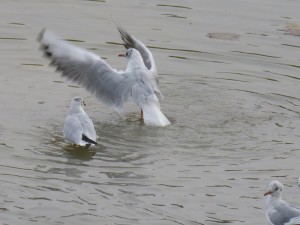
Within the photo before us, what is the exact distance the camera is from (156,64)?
14.6m

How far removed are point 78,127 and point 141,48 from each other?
2762mm

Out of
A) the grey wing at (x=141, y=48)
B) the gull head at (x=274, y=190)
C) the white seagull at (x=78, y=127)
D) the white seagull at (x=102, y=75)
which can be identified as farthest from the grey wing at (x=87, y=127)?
the gull head at (x=274, y=190)

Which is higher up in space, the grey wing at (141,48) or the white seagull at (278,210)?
the grey wing at (141,48)

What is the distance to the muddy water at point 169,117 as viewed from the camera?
32.1 ft

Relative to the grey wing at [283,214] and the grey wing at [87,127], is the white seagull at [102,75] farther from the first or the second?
the grey wing at [283,214]

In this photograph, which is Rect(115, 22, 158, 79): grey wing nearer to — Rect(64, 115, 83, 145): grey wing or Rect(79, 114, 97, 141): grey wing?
Rect(79, 114, 97, 141): grey wing

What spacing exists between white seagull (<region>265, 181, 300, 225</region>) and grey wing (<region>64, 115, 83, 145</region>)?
280 cm

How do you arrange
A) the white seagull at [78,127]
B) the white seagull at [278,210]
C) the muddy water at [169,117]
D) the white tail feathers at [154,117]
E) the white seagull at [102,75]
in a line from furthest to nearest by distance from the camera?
the white seagull at [102,75] < the white tail feathers at [154,117] < the white seagull at [78,127] < the muddy water at [169,117] < the white seagull at [278,210]

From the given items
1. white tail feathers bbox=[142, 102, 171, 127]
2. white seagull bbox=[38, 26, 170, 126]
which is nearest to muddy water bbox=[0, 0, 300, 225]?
white tail feathers bbox=[142, 102, 171, 127]

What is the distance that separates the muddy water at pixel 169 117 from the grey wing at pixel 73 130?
0.15 meters

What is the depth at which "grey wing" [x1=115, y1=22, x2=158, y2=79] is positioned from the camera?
527 inches

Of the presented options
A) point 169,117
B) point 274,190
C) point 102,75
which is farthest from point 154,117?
point 274,190

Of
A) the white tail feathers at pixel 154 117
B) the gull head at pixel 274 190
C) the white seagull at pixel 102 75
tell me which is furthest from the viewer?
the white seagull at pixel 102 75

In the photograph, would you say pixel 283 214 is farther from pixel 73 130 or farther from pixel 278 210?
pixel 73 130
